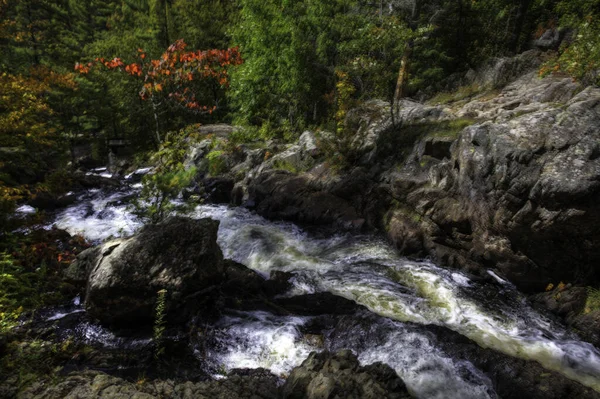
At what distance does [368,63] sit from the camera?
16.3 meters

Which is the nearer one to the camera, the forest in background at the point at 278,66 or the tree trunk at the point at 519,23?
the forest in background at the point at 278,66

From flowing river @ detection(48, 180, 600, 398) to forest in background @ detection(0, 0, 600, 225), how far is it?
22.5 feet

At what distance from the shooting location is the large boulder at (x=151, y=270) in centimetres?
684

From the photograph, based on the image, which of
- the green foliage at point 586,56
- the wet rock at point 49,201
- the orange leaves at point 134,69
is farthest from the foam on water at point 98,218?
the green foliage at point 586,56

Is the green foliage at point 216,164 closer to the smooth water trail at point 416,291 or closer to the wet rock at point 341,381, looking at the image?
the smooth water trail at point 416,291

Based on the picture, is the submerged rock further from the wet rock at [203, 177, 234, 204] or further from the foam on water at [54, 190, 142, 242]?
the wet rock at [203, 177, 234, 204]

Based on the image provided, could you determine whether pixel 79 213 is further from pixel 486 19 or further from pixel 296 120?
pixel 486 19

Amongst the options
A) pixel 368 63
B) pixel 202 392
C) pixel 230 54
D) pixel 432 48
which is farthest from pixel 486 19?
pixel 202 392

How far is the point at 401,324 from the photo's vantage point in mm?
6934

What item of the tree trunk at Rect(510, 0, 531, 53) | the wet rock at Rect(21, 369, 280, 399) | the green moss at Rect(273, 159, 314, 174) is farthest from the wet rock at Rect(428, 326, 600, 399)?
the tree trunk at Rect(510, 0, 531, 53)

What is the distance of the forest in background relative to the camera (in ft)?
37.1

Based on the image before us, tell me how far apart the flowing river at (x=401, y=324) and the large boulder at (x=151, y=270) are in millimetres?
1224

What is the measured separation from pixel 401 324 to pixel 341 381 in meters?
2.90

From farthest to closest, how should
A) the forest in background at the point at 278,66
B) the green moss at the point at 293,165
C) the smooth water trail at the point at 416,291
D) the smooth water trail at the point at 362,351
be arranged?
the green moss at the point at 293,165, the forest in background at the point at 278,66, the smooth water trail at the point at 416,291, the smooth water trail at the point at 362,351
